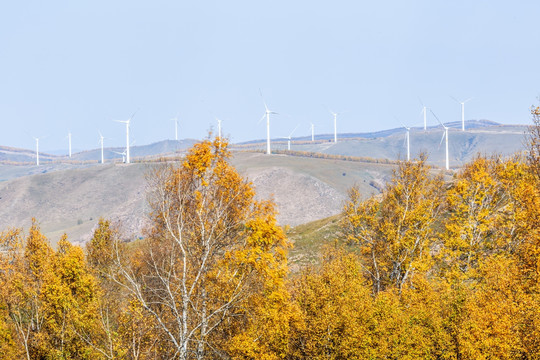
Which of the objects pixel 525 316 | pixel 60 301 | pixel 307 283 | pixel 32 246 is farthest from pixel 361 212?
pixel 32 246

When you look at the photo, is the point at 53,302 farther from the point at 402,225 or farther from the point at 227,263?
the point at 402,225

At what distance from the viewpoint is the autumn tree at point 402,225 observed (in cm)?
5574

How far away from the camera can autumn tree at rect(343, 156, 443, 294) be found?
55738mm

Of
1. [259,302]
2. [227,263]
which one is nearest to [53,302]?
[227,263]

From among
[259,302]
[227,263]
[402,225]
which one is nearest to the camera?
[227,263]

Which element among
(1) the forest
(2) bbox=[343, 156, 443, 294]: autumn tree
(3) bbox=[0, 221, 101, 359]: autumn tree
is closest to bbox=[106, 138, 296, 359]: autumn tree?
(1) the forest

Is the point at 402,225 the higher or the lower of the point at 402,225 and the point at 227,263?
the higher

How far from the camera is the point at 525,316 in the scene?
37750 millimetres

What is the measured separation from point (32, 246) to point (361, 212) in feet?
121

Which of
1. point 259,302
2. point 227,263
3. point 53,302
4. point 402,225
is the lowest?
point 53,302

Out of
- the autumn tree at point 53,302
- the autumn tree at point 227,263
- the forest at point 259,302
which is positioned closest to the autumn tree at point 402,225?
the forest at point 259,302

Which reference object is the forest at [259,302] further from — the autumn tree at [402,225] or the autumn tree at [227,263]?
the autumn tree at [402,225]

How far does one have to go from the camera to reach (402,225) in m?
57.6

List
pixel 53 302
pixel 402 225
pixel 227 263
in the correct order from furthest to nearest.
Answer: pixel 402 225 → pixel 53 302 → pixel 227 263
